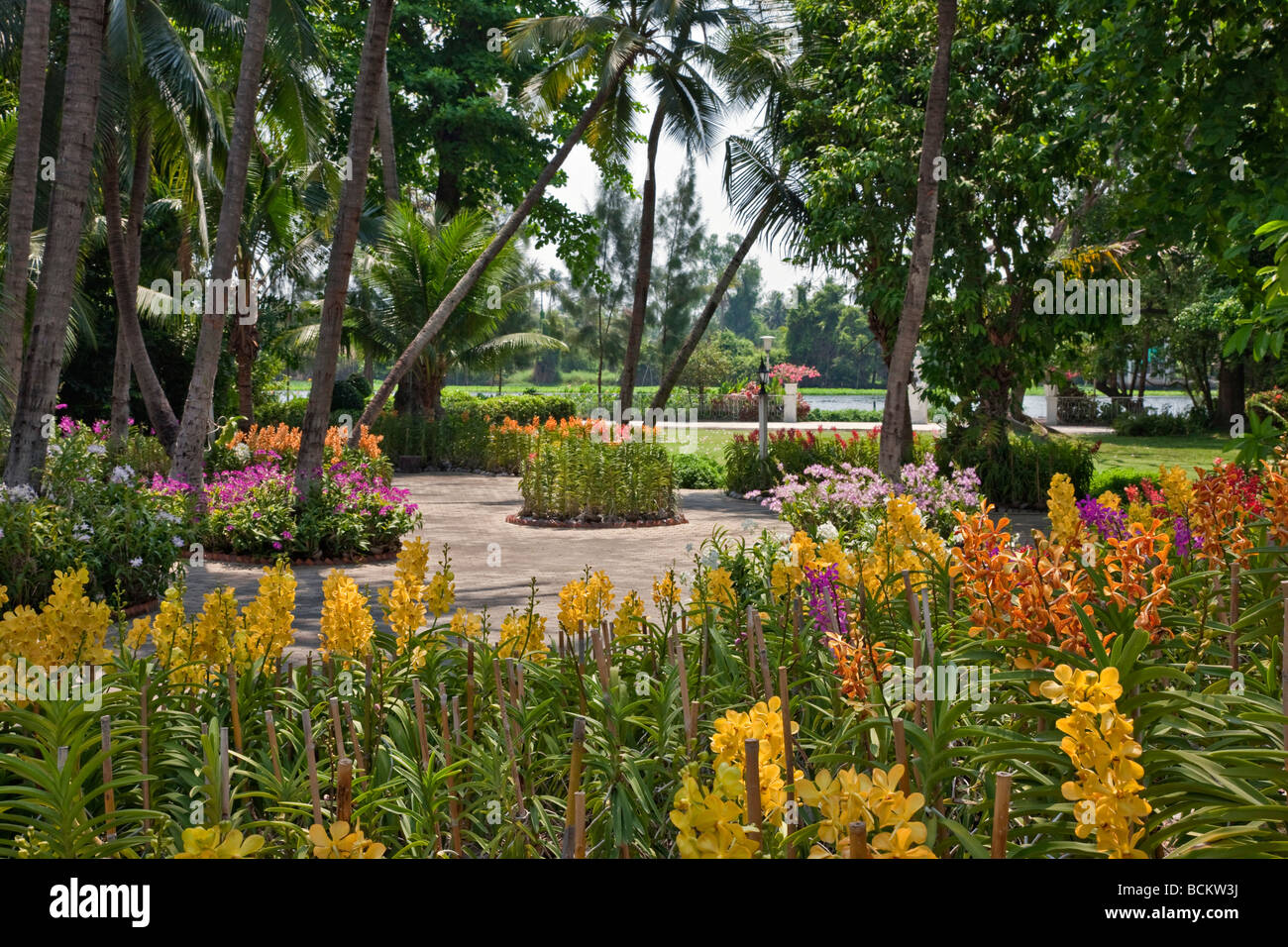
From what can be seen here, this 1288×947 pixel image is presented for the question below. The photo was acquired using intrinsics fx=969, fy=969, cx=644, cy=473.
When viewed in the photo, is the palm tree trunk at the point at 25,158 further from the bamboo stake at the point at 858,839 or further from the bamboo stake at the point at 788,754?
the bamboo stake at the point at 858,839

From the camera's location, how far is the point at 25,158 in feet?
25.7

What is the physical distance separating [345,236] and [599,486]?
4682 mm

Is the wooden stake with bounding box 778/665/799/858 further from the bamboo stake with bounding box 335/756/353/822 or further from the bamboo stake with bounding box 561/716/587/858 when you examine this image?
the bamboo stake with bounding box 335/756/353/822

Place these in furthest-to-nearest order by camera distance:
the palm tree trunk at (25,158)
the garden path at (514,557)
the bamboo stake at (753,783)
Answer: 1. the palm tree trunk at (25,158)
2. the garden path at (514,557)
3. the bamboo stake at (753,783)

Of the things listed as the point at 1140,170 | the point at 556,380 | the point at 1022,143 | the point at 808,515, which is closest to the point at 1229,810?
the point at 1140,170

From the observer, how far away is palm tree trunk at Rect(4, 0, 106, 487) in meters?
7.44

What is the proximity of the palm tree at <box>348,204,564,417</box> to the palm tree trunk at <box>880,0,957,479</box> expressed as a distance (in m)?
12.4

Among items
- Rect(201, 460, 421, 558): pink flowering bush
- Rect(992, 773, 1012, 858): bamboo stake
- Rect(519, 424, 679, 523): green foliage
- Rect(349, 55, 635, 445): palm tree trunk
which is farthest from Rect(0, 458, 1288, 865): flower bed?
Rect(349, 55, 635, 445): palm tree trunk

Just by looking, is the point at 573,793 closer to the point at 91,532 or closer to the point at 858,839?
the point at 858,839

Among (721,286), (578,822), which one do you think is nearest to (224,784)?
(578,822)

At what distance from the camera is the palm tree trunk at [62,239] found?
744 cm

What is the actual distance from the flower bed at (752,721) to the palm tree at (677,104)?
45.1 feet

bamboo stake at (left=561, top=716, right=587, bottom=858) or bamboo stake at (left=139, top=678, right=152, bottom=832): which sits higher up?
bamboo stake at (left=561, top=716, right=587, bottom=858)

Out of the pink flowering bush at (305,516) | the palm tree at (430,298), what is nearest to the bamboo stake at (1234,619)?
the pink flowering bush at (305,516)
